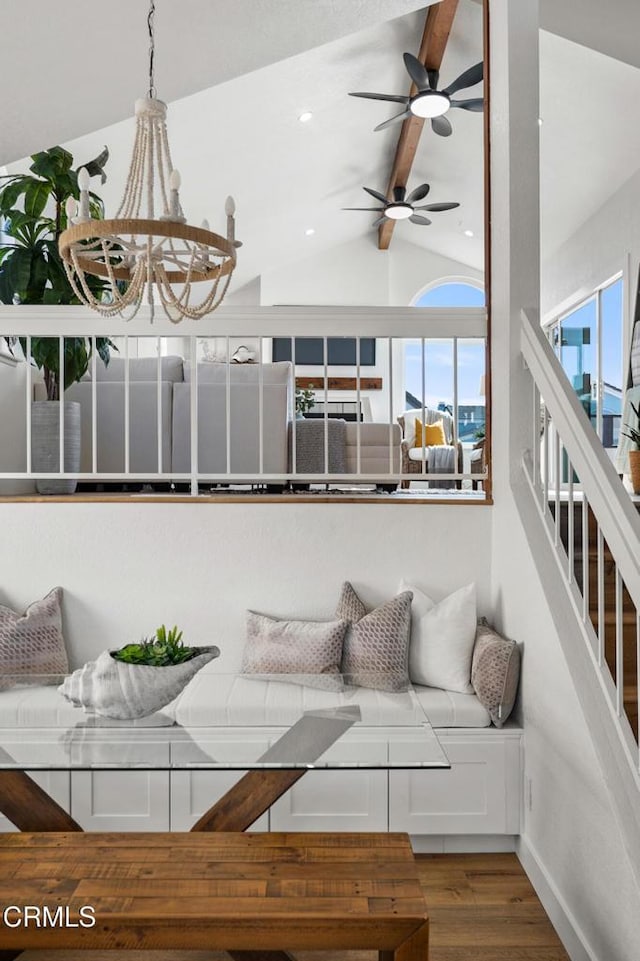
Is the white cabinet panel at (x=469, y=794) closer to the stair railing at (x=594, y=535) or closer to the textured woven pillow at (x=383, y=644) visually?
the textured woven pillow at (x=383, y=644)

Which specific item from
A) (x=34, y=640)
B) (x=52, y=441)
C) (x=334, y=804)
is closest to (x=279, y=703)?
(x=334, y=804)

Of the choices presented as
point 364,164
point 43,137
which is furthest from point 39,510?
point 364,164

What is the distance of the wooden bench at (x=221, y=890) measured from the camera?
1656 millimetres

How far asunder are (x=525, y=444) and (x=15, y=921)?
94.3 inches

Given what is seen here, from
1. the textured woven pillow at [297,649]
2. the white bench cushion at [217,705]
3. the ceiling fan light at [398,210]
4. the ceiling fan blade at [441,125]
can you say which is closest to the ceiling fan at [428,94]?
the ceiling fan blade at [441,125]

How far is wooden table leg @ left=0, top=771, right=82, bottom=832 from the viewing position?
2.17 m

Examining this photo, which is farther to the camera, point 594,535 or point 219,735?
point 594,535

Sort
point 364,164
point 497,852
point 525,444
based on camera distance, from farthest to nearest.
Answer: point 364,164 → point 525,444 → point 497,852

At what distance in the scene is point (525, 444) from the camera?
317 cm

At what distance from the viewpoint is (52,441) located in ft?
13.5

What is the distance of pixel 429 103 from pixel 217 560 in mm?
4074

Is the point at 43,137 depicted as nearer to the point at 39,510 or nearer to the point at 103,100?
the point at 103,100

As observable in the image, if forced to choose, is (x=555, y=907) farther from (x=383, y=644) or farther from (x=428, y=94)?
(x=428, y=94)

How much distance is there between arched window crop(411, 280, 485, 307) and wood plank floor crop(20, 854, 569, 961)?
897 cm
